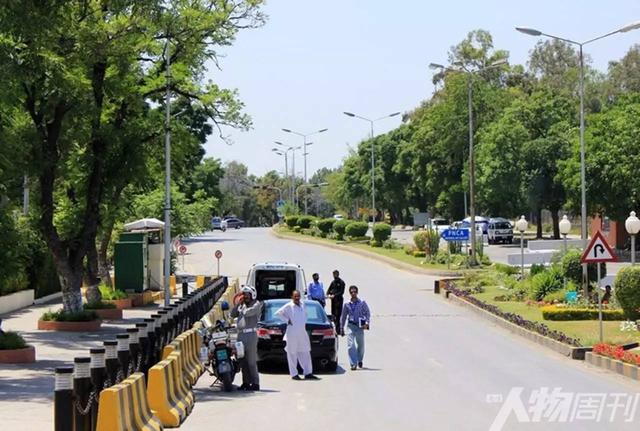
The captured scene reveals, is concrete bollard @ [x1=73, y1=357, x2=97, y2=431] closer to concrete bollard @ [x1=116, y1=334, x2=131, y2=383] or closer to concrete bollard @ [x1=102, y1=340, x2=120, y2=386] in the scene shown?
concrete bollard @ [x1=102, y1=340, x2=120, y2=386]

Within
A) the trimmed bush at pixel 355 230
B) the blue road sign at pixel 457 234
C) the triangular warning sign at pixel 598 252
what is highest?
the trimmed bush at pixel 355 230

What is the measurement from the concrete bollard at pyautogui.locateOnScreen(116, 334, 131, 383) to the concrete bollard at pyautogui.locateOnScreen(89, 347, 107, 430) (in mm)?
1383

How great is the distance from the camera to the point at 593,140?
208 feet

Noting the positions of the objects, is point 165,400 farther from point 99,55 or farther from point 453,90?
point 453,90

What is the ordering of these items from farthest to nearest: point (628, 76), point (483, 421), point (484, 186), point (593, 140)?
point (628, 76), point (484, 186), point (593, 140), point (483, 421)

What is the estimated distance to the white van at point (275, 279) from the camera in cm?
2758

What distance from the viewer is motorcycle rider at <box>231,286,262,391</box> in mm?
18250

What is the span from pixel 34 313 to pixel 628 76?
81.8 metres

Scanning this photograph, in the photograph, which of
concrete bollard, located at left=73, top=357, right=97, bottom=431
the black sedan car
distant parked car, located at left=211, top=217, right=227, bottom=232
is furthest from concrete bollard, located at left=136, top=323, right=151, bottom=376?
distant parked car, located at left=211, top=217, right=227, bottom=232

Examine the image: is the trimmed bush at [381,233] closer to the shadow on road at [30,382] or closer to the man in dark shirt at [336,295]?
the man in dark shirt at [336,295]

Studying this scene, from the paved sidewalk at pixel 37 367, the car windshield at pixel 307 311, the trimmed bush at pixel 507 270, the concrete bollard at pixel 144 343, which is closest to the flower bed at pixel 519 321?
the trimmed bush at pixel 507 270

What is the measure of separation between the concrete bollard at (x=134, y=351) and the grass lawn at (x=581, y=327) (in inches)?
463

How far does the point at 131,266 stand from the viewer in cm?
4256

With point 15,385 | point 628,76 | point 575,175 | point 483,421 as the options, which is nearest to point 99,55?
point 15,385
